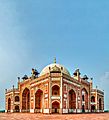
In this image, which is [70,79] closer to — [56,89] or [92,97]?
[56,89]

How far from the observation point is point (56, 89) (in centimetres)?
4869

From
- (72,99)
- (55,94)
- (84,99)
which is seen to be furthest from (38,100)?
(84,99)

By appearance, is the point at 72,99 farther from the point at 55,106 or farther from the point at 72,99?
the point at 55,106

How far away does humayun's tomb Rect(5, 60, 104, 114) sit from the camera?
4712 cm

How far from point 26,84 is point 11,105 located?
9.15 meters

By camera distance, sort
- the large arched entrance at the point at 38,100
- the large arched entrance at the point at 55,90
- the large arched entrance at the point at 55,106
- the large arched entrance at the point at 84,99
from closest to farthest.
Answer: the large arched entrance at the point at 55,106, the large arched entrance at the point at 55,90, the large arched entrance at the point at 38,100, the large arched entrance at the point at 84,99

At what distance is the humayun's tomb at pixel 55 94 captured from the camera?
155 ft

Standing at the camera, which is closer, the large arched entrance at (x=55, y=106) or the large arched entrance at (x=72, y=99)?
the large arched entrance at (x=55, y=106)

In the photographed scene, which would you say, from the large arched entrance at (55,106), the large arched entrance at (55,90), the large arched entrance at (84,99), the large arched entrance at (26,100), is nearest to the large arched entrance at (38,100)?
the large arched entrance at (55,90)

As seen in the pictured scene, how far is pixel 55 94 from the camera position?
1907 inches

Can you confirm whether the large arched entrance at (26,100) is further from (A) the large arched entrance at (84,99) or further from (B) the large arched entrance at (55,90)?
(B) the large arched entrance at (55,90)

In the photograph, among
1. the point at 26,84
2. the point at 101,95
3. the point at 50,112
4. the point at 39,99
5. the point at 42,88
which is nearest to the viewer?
the point at 50,112

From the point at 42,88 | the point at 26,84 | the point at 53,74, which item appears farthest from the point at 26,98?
the point at 53,74

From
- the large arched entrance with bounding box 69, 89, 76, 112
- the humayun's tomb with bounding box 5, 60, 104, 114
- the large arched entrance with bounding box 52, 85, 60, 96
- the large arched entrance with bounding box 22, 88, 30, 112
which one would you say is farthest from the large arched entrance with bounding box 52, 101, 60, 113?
the large arched entrance with bounding box 22, 88, 30, 112
